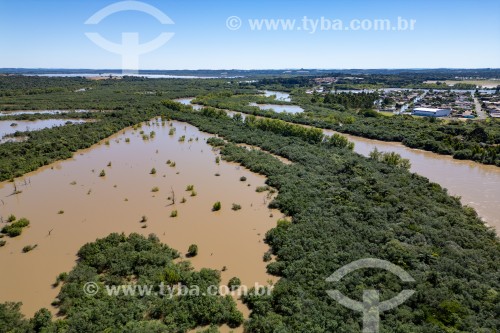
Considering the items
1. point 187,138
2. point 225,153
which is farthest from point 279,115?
point 225,153

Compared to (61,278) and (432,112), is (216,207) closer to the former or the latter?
(61,278)

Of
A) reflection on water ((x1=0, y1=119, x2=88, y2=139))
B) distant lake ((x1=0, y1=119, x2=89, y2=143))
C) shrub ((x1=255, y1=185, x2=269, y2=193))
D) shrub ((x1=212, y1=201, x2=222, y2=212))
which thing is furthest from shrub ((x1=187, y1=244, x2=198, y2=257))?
reflection on water ((x1=0, y1=119, x2=88, y2=139))

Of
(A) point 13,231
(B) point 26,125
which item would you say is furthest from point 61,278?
(B) point 26,125

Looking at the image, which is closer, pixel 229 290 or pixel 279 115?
pixel 229 290

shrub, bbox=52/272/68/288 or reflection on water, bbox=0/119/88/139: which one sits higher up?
reflection on water, bbox=0/119/88/139

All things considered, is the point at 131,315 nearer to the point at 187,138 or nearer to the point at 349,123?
the point at 187,138

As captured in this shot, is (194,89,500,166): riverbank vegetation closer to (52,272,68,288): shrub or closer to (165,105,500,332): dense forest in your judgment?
(165,105,500,332): dense forest

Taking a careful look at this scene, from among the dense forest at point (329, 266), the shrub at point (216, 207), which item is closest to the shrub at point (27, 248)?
the dense forest at point (329, 266)

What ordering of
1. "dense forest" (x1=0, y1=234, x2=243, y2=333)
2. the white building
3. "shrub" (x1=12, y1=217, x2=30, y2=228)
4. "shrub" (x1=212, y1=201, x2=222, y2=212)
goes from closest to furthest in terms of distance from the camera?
"dense forest" (x1=0, y1=234, x2=243, y2=333) < "shrub" (x1=12, y1=217, x2=30, y2=228) < "shrub" (x1=212, y1=201, x2=222, y2=212) < the white building
